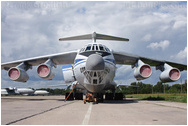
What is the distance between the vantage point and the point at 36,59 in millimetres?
17828

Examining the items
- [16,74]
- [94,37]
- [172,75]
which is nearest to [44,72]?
[16,74]

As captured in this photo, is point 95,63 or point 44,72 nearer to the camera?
point 95,63

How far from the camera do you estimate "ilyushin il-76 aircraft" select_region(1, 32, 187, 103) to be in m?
11.9

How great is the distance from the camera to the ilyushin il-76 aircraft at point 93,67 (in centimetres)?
1188

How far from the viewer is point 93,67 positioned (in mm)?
11047

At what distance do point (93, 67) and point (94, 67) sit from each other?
0.18 ft

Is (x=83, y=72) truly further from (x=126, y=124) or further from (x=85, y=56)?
(x=126, y=124)

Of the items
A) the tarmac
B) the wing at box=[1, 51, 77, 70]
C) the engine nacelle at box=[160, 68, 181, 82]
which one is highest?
the wing at box=[1, 51, 77, 70]

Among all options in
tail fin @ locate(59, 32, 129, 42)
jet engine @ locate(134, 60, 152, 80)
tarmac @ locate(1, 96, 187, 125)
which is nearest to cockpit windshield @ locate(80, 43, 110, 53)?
jet engine @ locate(134, 60, 152, 80)

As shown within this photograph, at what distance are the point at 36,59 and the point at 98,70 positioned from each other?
839cm

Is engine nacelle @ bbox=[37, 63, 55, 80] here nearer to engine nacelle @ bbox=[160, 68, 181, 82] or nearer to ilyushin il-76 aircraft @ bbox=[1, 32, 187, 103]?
ilyushin il-76 aircraft @ bbox=[1, 32, 187, 103]

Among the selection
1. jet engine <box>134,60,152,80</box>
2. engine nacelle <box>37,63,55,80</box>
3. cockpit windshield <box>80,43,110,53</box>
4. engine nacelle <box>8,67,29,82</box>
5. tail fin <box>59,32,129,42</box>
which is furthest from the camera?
tail fin <box>59,32,129,42</box>

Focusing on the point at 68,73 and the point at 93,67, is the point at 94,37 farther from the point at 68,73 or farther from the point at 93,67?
the point at 93,67

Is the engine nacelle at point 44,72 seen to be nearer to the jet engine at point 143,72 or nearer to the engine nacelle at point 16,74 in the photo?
the engine nacelle at point 16,74
